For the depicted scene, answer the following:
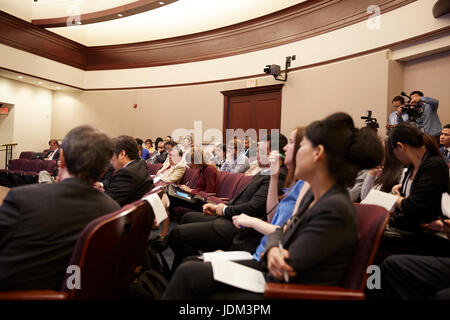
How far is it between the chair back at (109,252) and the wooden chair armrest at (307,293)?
0.57 meters

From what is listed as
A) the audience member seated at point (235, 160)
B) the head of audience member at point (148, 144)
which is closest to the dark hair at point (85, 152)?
the audience member seated at point (235, 160)

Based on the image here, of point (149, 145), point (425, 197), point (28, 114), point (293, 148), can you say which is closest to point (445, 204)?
point (425, 197)

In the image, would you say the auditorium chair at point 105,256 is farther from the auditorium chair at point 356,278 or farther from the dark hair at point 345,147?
the dark hair at point 345,147

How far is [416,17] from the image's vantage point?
4.95 m

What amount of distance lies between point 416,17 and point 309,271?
526cm

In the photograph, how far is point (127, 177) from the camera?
2.35m

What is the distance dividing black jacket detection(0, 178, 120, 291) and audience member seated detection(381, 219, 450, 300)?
1429 millimetres

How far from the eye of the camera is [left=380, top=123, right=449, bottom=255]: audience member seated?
5.92 ft

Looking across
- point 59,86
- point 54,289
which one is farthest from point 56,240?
point 59,86

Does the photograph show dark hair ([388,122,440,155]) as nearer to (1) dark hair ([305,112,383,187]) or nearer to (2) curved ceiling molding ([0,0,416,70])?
(1) dark hair ([305,112,383,187])

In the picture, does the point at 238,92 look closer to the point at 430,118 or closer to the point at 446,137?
the point at 430,118

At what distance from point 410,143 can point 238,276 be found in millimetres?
1412

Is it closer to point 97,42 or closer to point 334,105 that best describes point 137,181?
point 334,105

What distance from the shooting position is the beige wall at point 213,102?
5656mm
